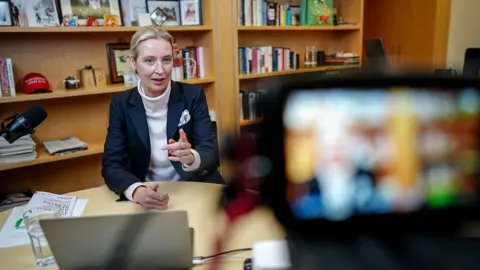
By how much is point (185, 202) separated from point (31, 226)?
18.3 inches

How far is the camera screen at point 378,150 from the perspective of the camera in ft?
1.90

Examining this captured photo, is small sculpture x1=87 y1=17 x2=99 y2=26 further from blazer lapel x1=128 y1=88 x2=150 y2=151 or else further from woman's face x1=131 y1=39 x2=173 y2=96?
blazer lapel x1=128 y1=88 x2=150 y2=151

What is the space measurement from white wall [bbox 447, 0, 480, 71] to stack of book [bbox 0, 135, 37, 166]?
3369 mm

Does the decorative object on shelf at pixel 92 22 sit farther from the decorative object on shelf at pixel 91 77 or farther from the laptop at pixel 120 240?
the laptop at pixel 120 240

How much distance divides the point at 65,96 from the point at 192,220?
153 cm

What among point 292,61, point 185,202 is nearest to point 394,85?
point 185,202

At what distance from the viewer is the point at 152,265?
0.85m

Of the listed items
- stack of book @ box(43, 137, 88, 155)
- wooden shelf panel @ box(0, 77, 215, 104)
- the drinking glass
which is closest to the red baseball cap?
wooden shelf panel @ box(0, 77, 215, 104)

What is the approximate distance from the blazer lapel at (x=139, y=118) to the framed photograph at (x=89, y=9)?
1016mm

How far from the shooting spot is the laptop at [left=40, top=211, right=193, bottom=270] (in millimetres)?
781

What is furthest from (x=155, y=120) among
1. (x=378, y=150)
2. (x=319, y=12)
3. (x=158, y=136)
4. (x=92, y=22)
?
(x=319, y=12)

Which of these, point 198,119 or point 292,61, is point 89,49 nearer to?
point 198,119

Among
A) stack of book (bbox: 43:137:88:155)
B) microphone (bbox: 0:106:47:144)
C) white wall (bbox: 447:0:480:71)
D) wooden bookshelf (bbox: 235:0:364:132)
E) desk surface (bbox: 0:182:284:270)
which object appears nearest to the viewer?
desk surface (bbox: 0:182:284:270)

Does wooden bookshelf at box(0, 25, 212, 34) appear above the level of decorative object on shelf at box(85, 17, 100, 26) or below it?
below
